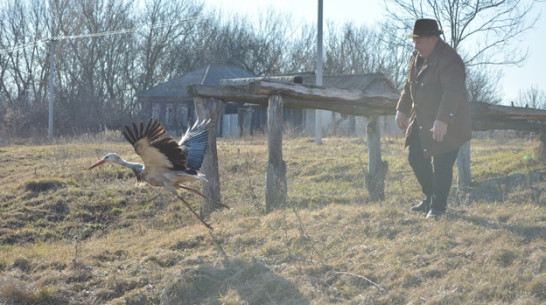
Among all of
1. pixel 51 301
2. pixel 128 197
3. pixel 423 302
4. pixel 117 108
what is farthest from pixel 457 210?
pixel 117 108

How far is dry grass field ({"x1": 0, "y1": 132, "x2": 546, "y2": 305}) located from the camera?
217 inches

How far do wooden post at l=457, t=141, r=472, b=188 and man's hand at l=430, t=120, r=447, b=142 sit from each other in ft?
12.9

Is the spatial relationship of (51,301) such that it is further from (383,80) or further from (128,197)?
(383,80)

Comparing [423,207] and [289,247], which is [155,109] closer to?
[423,207]

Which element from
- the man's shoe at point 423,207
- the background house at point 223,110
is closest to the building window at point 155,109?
the background house at point 223,110

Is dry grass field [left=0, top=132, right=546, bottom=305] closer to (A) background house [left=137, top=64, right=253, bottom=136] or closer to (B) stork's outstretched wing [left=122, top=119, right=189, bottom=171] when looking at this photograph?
(B) stork's outstretched wing [left=122, top=119, right=189, bottom=171]

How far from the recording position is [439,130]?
6.30m

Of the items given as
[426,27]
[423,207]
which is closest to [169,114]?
[423,207]

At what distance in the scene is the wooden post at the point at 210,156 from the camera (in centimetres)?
895

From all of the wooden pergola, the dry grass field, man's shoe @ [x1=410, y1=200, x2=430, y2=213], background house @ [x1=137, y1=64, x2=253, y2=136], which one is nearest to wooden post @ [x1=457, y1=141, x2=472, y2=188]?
the dry grass field

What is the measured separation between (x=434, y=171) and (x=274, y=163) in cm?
249

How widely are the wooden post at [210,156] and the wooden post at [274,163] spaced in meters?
0.83

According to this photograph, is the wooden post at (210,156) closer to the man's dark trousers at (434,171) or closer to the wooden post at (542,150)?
the man's dark trousers at (434,171)

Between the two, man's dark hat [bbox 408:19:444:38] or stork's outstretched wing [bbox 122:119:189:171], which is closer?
man's dark hat [bbox 408:19:444:38]
